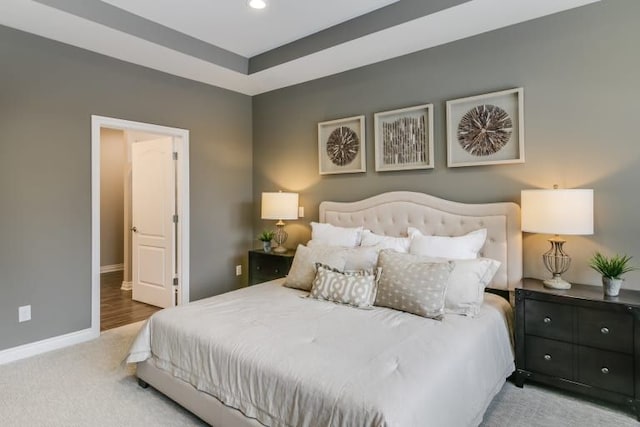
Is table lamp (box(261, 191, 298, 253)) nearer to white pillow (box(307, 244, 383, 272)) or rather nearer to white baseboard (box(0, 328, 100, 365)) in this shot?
white pillow (box(307, 244, 383, 272))

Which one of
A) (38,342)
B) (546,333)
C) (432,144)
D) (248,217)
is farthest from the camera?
(248,217)

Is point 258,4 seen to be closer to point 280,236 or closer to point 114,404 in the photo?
point 280,236

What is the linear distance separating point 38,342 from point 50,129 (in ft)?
6.08

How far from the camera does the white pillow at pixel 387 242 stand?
118 inches

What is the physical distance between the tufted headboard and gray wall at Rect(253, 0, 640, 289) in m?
0.14

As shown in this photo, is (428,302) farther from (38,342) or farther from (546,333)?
(38,342)

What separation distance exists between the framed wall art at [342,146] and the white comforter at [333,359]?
175 cm

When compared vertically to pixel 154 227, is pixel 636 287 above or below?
below

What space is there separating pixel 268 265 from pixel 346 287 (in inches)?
65.9

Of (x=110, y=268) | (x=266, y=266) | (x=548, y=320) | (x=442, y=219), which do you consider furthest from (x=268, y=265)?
(x=110, y=268)

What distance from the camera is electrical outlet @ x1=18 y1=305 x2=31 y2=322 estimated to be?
2.99m

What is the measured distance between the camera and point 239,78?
412cm

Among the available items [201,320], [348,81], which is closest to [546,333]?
[201,320]

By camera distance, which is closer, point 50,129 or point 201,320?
point 201,320
